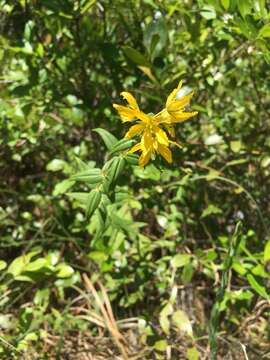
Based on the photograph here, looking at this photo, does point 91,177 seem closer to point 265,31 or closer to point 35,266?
point 35,266

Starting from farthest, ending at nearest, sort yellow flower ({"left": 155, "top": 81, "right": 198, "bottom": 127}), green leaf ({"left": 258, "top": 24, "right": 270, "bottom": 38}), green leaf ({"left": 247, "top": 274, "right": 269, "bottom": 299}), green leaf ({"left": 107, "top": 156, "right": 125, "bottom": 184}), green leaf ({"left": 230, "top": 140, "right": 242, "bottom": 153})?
green leaf ({"left": 230, "top": 140, "right": 242, "bottom": 153})
green leaf ({"left": 247, "top": 274, "right": 269, "bottom": 299})
green leaf ({"left": 258, "top": 24, "right": 270, "bottom": 38})
green leaf ({"left": 107, "top": 156, "right": 125, "bottom": 184})
yellow flower ({"left": 155, "top": 81, "right": 198, "bottom": 127})

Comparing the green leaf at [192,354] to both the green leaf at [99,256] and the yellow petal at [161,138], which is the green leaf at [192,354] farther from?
the yellow petal at [161,138]

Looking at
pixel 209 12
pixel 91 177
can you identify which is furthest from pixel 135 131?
pixel 209 12

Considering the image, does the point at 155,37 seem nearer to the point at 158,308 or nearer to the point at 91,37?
the point at 91,37

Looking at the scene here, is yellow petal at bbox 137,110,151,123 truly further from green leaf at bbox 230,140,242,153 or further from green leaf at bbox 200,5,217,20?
green leaf at bbox 230,140,242,153

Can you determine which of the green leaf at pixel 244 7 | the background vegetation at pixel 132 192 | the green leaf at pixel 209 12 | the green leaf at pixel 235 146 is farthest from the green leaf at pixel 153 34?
the green leaf at pixel 235 146

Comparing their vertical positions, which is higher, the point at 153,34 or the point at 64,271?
the point at 153,34

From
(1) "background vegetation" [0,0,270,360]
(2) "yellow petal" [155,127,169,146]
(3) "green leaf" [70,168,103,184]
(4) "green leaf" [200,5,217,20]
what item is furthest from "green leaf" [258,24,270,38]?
(3) "green leaf" [70,168,103,184]
